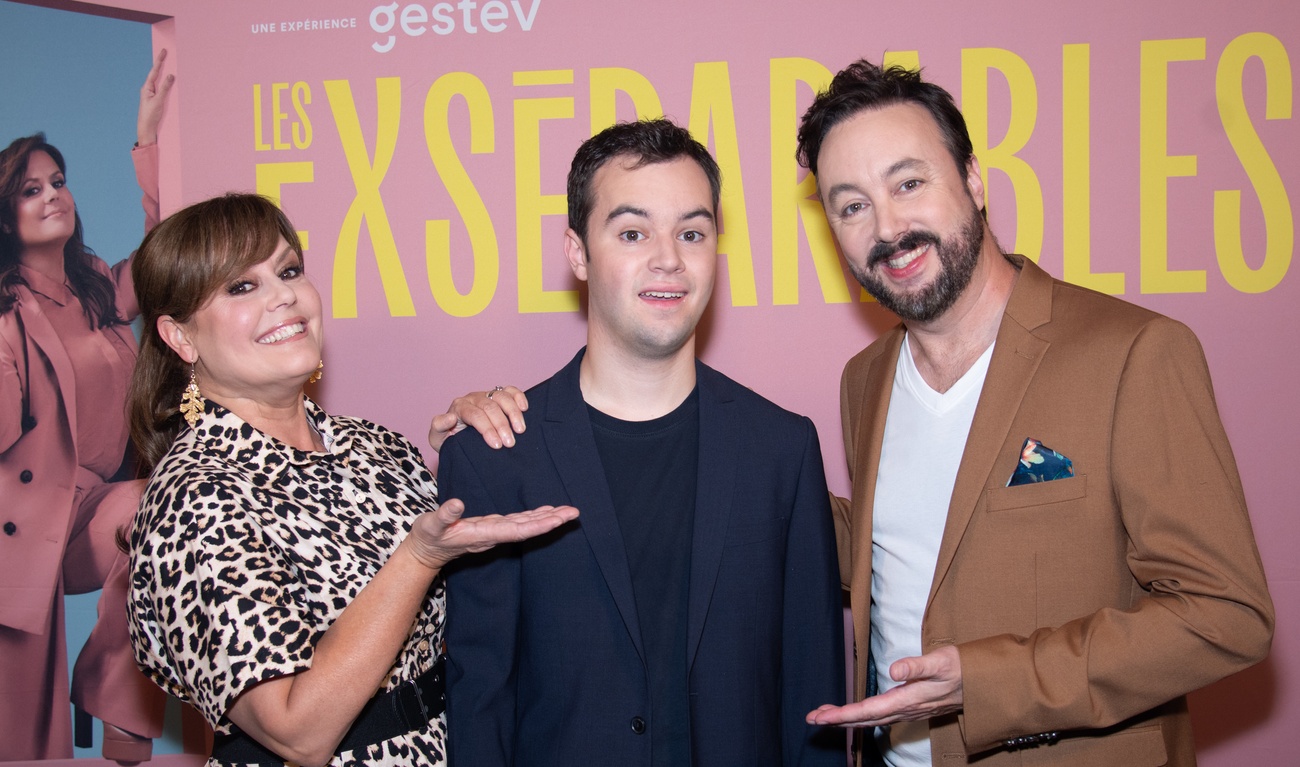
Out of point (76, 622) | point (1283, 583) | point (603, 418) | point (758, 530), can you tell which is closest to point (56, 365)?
point (76, 622)

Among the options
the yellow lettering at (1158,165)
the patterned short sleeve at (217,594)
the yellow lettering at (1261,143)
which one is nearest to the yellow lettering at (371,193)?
the patterned short sleeve at (217,594)

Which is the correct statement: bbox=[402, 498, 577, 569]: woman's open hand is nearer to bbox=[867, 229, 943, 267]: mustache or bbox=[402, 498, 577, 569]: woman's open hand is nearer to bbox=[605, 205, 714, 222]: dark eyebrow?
bbox=[605, 205, 714, 222]: dark eyebrow

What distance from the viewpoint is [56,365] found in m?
3.12

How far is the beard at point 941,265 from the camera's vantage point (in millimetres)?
2041

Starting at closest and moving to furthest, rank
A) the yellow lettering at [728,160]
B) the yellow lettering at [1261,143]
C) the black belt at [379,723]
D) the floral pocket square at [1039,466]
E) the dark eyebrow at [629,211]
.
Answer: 1. the floral pocket square at [1039,466]
2. the black belt at [379,723]
3. the dark eyebrow at [629,211]
4. the yellow lettering at [1261,143]
5. the yellow lettering at [728,160]

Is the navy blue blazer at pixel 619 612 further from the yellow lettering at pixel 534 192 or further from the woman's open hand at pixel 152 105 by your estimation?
the woman's open hand at pixel 152 105

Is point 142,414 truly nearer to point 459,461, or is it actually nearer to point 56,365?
point 459,461

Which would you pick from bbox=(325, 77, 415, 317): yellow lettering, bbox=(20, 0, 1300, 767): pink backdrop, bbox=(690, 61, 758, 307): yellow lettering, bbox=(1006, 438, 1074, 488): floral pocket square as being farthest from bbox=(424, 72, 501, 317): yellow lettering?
bbox=(1006, 438, 1074, 488): floral pocket square

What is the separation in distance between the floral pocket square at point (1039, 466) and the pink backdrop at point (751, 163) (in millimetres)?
1174

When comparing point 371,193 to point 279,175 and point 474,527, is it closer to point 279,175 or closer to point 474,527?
point 279,175

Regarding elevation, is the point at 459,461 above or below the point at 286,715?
above

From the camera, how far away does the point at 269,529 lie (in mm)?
1908

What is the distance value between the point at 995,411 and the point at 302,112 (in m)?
2.38

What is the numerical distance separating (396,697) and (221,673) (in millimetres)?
389
